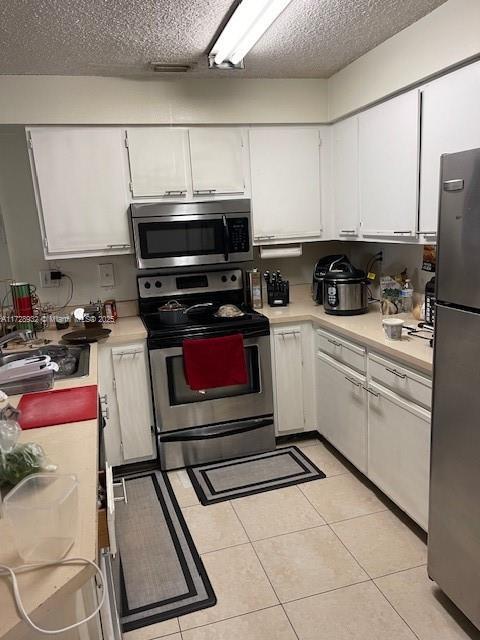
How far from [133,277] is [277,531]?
1845 millimetres

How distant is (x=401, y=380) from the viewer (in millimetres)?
2156

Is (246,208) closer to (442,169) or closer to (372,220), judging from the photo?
(372,220)

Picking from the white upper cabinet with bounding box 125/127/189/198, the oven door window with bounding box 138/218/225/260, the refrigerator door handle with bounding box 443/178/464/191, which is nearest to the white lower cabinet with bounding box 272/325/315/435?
the oven door window with bounding box 138/218/225/260

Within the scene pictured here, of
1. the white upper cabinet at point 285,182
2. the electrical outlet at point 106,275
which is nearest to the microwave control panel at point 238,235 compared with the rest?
the white upper cabinet at point 285,182

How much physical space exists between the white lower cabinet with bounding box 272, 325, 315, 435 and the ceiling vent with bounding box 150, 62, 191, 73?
62.8 inches

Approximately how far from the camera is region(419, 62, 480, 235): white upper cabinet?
1.94 metres

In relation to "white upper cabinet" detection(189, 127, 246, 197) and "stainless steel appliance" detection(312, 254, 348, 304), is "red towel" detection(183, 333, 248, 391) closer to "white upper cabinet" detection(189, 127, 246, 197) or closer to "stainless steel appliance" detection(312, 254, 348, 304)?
"stainless steel appliance" detection(312, 254, 348, 304)

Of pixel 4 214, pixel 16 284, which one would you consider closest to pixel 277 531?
pixel 16 284

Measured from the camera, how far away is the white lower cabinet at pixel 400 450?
208 cm

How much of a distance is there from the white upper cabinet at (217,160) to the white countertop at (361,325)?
2.79ft

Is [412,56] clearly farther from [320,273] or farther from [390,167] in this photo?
[320,273]

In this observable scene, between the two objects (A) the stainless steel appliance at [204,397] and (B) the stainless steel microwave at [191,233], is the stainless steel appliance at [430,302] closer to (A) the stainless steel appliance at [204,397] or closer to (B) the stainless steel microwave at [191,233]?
(A) the stainless steel appliance at [204,397]

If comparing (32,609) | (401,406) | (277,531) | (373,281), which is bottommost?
(277,531)

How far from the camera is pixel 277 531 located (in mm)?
2326
